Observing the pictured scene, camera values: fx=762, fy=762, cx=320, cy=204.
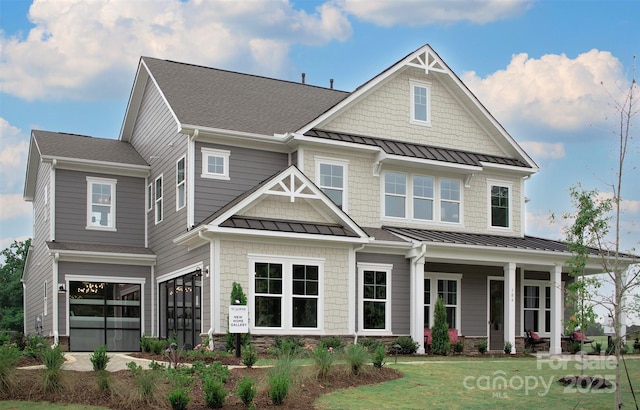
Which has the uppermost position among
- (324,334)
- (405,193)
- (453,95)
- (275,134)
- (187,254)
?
(453,95)

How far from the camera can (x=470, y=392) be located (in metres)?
13.8

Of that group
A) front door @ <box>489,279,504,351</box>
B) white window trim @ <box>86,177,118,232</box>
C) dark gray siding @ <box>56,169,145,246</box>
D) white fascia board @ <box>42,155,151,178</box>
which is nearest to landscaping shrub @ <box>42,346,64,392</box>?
dark gray siding @ <box>56,169,145,246</box>

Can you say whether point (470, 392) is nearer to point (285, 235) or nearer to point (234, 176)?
point (285, 235)

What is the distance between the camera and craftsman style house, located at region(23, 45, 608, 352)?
21172mm

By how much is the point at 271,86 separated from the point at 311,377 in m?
16.5

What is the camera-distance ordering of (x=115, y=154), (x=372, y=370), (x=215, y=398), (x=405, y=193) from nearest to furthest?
1. (x=215, y=398)
2. (x=372, y=370)
3. (x=405, y=193)
4. (x=115, y=154)

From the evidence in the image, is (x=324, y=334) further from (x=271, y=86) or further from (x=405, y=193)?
(x=271, y=86)

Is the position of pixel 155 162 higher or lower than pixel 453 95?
lower

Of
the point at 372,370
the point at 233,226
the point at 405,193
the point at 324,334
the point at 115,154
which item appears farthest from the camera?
the point at 115,154

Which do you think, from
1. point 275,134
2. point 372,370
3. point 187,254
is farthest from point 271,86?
point 372,370

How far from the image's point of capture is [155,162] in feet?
86.8

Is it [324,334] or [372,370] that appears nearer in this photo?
[372,370]

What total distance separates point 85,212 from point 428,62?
12.8 m

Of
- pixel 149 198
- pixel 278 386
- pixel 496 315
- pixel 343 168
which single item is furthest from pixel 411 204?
pixel 278 386
